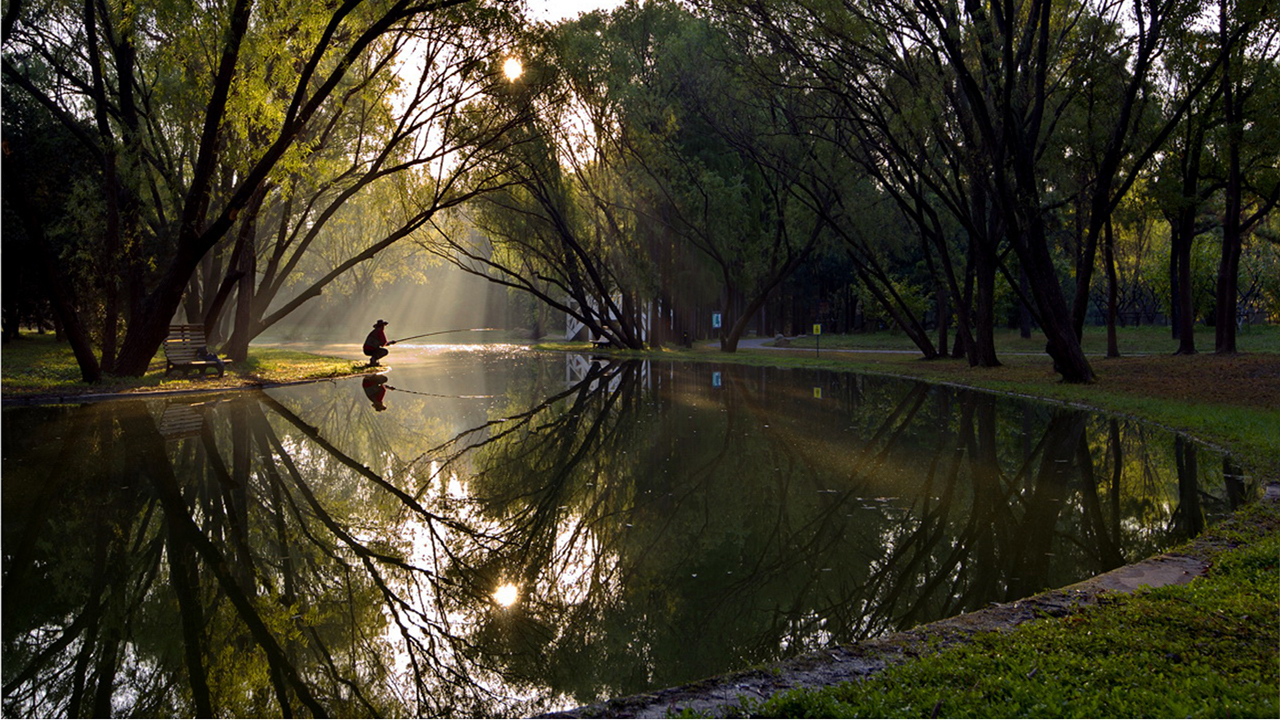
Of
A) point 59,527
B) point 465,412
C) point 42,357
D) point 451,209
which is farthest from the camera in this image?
point 451,209

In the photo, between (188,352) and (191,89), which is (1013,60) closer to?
(191,89)

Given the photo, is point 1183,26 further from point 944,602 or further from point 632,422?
point 944,602

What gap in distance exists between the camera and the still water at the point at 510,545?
15.3 feet

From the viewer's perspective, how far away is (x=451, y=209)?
105 ft

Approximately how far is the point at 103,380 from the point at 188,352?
3.42m

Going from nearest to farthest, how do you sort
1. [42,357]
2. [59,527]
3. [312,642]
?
[312,642] → [59,527] → [42,357]

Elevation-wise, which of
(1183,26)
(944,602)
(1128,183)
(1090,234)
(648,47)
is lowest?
(944,602)

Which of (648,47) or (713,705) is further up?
(648,47)

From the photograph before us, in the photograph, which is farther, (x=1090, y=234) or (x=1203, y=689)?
(x=1090, y=234)

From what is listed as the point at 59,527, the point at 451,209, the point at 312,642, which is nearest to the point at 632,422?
the point at 59,527

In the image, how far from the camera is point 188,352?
2206 cm

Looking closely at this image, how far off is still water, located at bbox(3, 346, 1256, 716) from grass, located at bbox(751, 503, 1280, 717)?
862 mm

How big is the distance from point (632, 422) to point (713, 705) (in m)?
10.7

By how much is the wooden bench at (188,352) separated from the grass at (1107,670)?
20631mm
